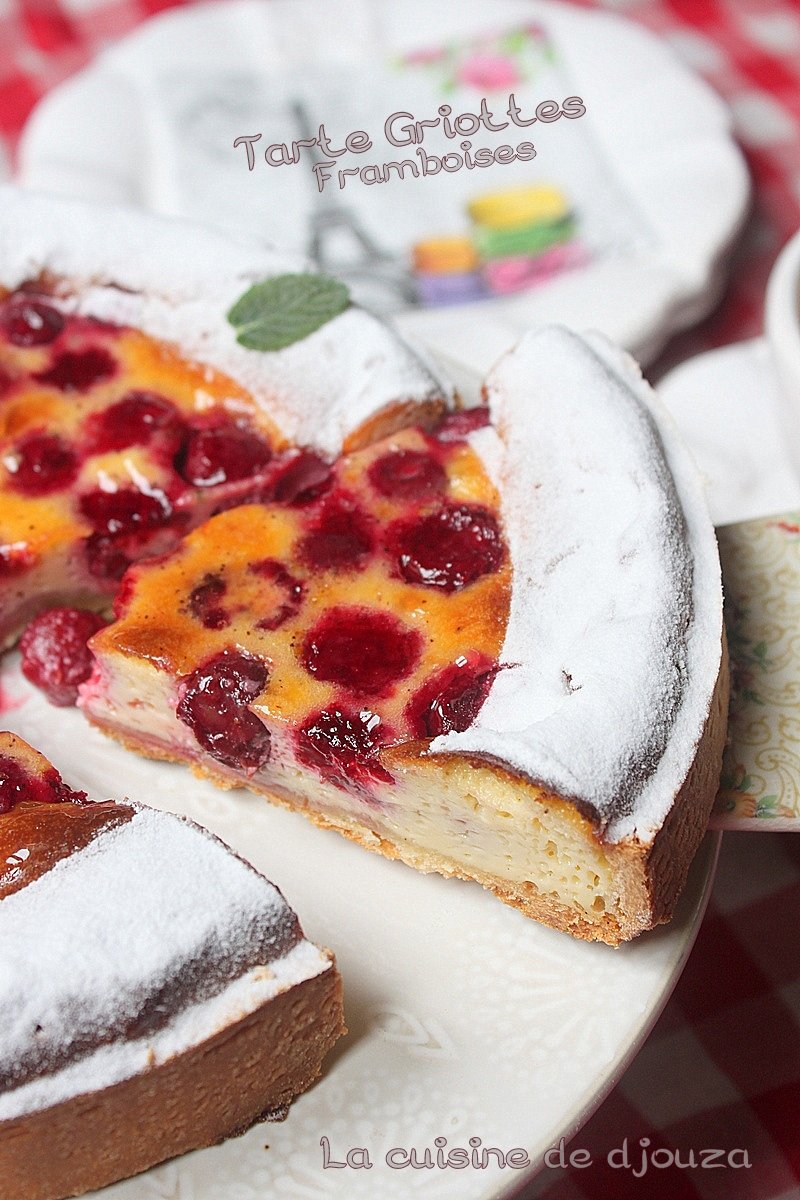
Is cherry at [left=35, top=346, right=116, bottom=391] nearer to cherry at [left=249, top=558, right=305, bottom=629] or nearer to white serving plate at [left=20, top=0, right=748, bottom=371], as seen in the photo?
cherry at [left=249, top=558, right=305, bottom=629]

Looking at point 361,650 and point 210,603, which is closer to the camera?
point 361,650

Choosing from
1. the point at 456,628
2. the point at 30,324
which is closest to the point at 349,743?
the point at 456,628

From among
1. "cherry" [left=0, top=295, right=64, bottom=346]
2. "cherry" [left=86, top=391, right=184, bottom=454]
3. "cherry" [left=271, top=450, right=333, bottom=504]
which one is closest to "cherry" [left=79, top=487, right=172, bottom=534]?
"cherry" [left=86, top=391, right=184, bottom=454]

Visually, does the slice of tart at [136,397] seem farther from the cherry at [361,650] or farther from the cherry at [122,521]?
the cherry at [361,650]

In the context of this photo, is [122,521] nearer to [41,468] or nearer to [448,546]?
[41,468]

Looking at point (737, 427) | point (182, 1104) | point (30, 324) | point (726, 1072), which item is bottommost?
point (726, 1072)

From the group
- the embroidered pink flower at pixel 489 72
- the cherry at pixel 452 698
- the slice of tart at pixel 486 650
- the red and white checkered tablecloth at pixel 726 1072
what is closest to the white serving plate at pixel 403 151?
the embroidered pink flower at pixel 489 72
